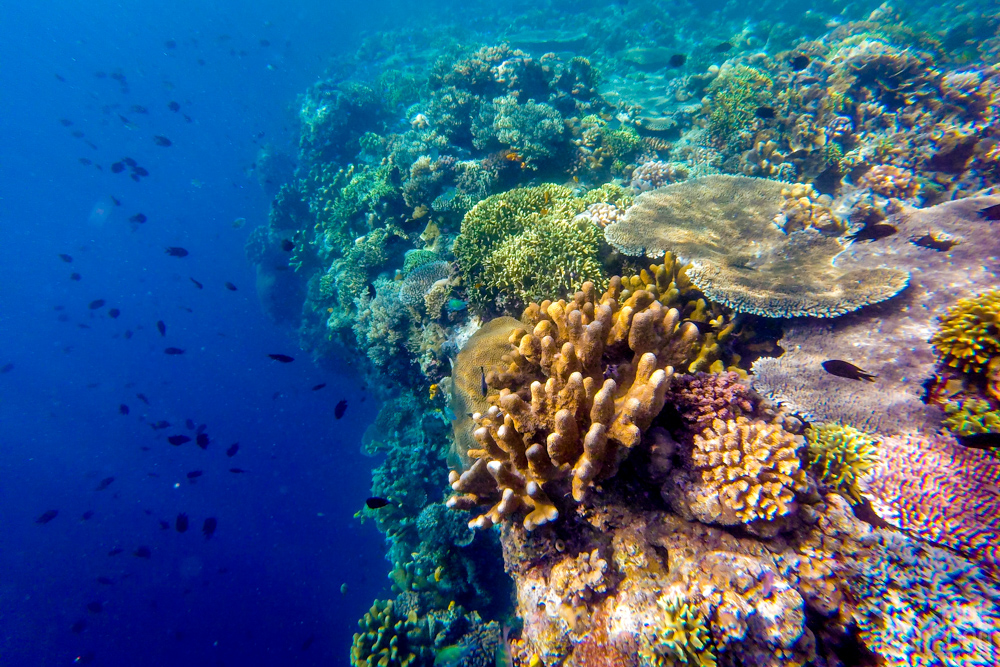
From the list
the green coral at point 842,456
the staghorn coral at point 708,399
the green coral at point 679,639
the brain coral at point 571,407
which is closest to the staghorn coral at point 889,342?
the green coral at point 842,456

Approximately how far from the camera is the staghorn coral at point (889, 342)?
142 inches

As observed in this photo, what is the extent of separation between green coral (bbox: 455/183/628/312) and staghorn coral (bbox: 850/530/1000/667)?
369 cm

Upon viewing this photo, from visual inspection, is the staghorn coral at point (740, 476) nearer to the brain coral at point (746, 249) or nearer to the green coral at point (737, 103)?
the brain coral at point (746, 249)

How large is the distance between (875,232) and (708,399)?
4681 millimetres

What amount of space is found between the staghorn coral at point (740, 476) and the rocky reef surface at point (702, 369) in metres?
0.02

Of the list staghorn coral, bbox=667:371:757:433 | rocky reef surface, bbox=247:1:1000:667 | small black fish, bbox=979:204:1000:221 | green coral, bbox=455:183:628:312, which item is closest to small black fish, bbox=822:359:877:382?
rocky reef surface, bbox=247:1:1000:667

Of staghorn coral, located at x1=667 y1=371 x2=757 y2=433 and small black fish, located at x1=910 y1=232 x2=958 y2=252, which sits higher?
small black fish, located at x1=910 y1=232 x2=958 y2=252

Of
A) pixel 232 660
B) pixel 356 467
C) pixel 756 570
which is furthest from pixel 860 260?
pixel 232 660

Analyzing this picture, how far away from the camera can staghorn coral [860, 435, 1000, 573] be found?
2.78m

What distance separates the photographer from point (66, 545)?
112ft

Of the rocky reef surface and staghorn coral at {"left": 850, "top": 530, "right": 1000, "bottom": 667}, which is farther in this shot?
the rocky reef surface

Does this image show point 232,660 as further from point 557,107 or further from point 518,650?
point 557,107

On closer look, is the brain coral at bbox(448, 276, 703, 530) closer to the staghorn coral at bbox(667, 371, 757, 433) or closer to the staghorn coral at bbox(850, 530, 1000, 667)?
the staghorn coral at bbox(667, 371, 757, 433)

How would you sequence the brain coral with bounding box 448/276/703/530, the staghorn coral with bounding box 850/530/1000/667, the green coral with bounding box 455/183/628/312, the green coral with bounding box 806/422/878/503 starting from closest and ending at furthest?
the staghorn coral with bounding box 850/530/1000/667
the brain coral with bounding box 448/276/703/530
the green coral with bounding box 806/422/878/503
the green coral with bounding box 455/183/628/312
